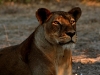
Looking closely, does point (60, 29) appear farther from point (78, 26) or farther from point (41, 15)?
point (78, 26)

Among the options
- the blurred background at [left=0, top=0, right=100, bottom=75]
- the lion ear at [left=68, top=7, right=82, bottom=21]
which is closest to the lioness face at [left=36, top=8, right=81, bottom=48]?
the lion ear at [left=68, top=7, right=82, bottom=21]

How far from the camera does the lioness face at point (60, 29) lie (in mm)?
4598

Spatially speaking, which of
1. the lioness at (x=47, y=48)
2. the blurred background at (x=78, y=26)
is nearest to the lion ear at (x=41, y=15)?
the lioness at (x=47, y=48)

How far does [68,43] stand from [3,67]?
1.01 m

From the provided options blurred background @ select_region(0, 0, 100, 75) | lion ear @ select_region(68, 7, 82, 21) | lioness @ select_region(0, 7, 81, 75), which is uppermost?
lion ear @ select_region(68, 7, 82, 21)

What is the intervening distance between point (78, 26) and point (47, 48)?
6.83m

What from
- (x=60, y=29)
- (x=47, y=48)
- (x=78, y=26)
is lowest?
(x=78, y=26)

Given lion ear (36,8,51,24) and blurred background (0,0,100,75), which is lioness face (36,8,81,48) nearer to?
lion ear (36,8,51,24)

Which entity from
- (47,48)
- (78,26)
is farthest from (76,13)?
(78,26)

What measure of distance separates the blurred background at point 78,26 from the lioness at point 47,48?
4.93 feet

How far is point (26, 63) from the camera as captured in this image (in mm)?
5051

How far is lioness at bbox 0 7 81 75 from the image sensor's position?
4.71m

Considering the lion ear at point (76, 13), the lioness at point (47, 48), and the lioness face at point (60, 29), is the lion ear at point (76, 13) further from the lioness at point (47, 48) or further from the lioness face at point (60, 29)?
the lioness face at point (60, 29)

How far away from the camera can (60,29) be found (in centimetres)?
471
